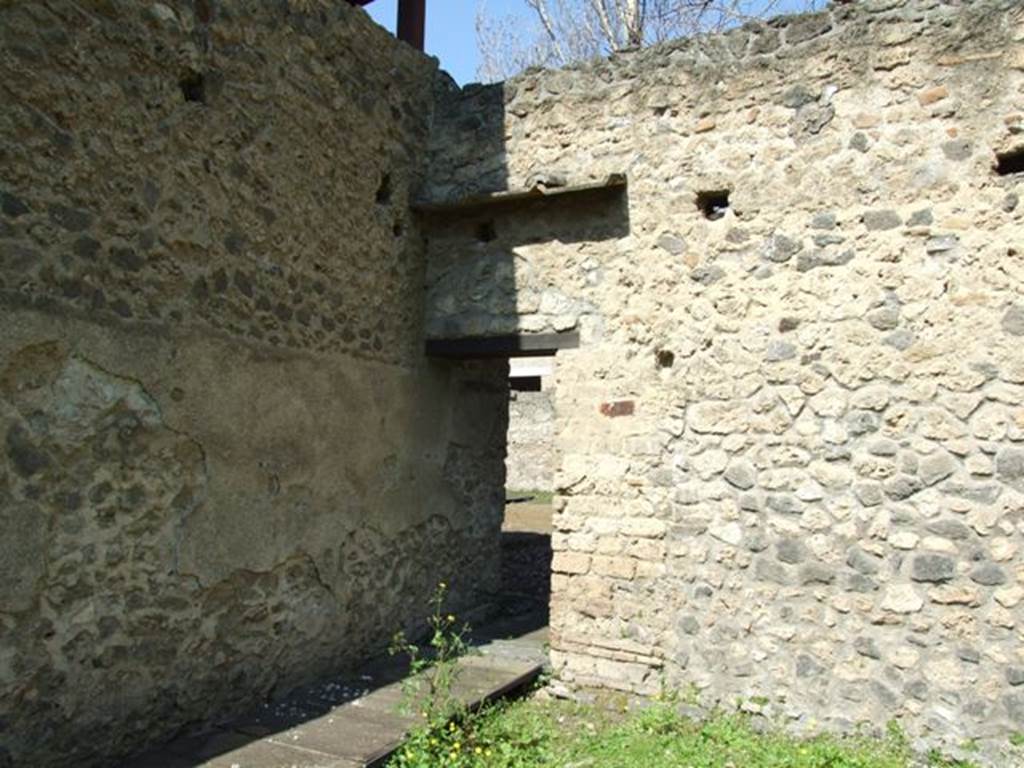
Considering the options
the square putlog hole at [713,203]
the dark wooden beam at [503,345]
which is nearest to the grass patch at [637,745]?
the dark wooden beam at [503,345]

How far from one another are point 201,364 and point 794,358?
2.78 metres

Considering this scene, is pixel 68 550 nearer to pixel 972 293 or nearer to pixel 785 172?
pixel 785 172

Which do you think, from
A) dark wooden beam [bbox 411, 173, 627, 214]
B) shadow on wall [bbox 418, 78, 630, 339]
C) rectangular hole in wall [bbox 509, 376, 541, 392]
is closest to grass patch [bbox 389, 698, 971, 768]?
shadow on wall [bbox 418, 78, 630, 339]

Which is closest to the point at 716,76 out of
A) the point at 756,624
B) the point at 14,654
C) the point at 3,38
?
the point at 756,624

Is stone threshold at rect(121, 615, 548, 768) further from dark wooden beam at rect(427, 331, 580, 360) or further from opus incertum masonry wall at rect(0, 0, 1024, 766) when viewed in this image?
dark wooden beam at rect(427, 331, 580, 360)

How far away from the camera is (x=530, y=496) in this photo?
49.3ft

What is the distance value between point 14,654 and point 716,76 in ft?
13.4

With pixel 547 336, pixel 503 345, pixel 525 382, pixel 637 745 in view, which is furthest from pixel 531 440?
pixel 637 745

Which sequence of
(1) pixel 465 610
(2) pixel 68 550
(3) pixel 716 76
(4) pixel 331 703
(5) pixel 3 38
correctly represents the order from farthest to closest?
(1) pixel 465 610 → (3) pixel 716 76 → (4) pixel 331 703 → (2) pixel 68 550 → (5) pixel 3 38

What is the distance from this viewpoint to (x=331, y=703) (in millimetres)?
4125

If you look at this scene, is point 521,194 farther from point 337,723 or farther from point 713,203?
point 337,723

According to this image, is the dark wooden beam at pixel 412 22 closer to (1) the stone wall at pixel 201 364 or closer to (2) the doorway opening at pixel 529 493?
(1) the stone wall at pixel 201 364

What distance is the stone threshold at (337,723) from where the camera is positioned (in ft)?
11.2

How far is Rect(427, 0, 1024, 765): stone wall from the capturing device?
3.83 m
